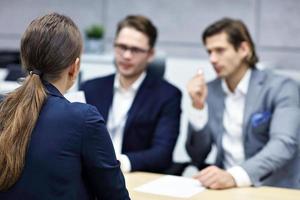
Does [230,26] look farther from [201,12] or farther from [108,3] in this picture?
[108,3]

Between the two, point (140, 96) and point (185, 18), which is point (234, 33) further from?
point (185, 18)

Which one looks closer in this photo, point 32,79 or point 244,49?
point 32,79

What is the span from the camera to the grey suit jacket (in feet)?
8.10

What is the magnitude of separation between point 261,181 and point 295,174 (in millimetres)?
356

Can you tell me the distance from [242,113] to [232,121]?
7cm

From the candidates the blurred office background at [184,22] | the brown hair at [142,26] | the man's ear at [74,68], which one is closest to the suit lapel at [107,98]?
the brown hair at [142,26]

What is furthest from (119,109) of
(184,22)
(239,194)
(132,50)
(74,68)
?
(184,22)

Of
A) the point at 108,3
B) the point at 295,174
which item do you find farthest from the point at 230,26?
the point at 108,3

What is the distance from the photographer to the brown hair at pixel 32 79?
1.50 metres

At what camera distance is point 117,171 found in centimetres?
160

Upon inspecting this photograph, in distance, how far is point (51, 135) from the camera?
59.6 inches

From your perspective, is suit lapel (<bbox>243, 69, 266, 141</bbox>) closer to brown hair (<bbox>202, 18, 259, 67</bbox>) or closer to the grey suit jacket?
the grey suit jacket

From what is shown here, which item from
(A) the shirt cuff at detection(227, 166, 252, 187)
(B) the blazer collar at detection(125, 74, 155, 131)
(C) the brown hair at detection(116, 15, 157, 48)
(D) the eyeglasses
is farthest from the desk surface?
(C) the brown hair at detection(116, 15, 157, 48)

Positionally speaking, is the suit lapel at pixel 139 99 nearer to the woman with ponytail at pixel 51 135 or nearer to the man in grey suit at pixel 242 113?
the man in grey suit at pixel 242 113
